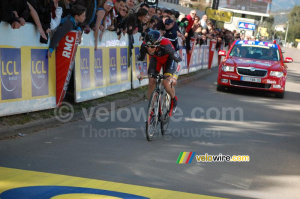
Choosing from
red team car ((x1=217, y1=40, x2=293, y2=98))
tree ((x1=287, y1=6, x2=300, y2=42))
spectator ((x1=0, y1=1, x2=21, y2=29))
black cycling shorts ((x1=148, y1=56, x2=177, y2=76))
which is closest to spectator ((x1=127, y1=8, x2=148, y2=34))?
red team car ((x1=217, y1=40, x2=293, y2=98))

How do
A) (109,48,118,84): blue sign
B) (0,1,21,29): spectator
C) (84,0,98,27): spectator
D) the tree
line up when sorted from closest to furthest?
(0,1,21,29): spectator
(84,0,98,27): spectator
(109,48,118,84): blue sign
the tree

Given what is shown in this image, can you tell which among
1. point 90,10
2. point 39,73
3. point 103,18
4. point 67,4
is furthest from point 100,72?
point 39,73

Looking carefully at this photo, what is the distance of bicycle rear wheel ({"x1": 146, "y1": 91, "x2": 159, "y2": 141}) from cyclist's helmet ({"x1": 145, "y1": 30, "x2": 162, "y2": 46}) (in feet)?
2.77

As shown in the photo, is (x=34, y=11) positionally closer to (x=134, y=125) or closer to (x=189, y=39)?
(x=134, y=125)

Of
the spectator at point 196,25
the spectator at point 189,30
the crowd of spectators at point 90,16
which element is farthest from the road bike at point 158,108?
the spectator at point 196,25

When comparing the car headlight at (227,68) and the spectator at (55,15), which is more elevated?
the spectator at (55,15)

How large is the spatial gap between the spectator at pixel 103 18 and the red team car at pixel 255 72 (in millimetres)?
5725

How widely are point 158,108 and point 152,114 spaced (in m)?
0.26

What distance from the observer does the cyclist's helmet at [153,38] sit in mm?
7715

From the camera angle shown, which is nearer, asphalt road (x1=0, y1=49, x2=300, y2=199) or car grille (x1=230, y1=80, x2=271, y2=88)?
asphalt road (x1=0, y1=49, x2=300, y2=199)

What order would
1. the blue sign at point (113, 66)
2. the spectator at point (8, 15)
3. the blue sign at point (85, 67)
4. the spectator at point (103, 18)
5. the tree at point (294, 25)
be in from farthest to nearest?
the tree at point (294, 25) → the blue sign at point (113, 66) → the spectator at point (103, 18) → the blue sign at point (85, 67) → the spectator at point (8, 15)

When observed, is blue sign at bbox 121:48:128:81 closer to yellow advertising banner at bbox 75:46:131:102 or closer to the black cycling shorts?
yellow advertising banner at bbox 75:46:131:102

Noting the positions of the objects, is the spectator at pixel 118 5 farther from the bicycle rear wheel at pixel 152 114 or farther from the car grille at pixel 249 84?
the car grille at pixel 249 84

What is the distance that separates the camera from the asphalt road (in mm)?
5801
